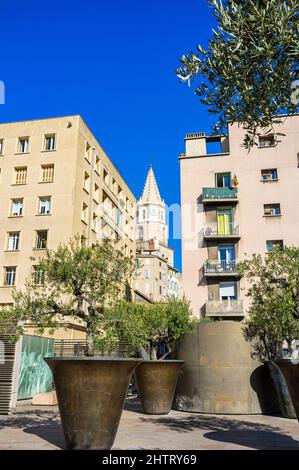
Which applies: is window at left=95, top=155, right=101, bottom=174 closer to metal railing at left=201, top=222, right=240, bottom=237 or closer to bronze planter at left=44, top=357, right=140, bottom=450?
metal railing at left=201, top=222, right=240, bottom=237

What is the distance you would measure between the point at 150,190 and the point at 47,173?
458 feet

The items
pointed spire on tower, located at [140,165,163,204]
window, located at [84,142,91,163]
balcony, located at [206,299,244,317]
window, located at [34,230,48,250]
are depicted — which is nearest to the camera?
balcony, located at [206,299,244,317]

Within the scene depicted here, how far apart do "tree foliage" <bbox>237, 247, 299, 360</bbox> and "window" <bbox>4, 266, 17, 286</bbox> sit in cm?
1881

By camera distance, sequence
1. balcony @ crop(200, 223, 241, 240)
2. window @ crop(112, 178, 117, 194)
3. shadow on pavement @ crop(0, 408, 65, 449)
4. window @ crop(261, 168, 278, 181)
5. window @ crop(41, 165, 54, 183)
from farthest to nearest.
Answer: window @ crop(112, 178, 117, 194) → window @ crop(261, 168, 278, 181) → balcony @ crop(200, 223, 241, 240) → window @ crop(41, 165, 54, 183) → shadow on pavement @ crop(0, 408, 65, 449)

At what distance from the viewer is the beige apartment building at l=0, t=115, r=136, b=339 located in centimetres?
3025

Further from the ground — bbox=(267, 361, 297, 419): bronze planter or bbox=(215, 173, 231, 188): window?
bbox=(215, 173, 231, 188): window

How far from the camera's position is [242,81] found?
717cm

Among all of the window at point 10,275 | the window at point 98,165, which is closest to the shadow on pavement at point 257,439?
the window at point 10,275

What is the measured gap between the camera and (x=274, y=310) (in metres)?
14.9

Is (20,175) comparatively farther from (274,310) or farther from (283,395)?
(283,395)

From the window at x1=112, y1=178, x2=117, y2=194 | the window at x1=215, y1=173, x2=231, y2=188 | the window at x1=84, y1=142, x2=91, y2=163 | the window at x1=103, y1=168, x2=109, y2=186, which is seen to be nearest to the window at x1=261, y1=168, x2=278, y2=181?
the window at x1=215, y1=173, x2=231, y2=188

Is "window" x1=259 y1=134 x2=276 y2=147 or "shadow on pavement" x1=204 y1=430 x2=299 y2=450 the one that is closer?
"shadow on pavement" x1=204 y1=430 x2=299 y2=450

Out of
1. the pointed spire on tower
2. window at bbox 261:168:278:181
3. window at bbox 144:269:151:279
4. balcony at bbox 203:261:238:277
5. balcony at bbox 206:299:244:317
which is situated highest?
the pointed spire on tower

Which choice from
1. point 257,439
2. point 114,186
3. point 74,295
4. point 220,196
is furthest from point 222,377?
point 114,186
